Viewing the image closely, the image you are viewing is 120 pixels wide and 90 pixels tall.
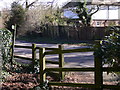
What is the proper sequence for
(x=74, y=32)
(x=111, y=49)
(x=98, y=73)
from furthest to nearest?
(x=74, y=32) < (x=98, y=73) < (x=111, y=49)

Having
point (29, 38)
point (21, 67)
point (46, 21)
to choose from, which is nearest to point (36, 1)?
point (46, 21)

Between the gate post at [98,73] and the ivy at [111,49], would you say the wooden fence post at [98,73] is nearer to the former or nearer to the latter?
the gate post at [98,73]

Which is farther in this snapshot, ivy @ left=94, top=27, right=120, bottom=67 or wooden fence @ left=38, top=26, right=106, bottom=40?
wooden fence @ left=38, top=26, right=106, bottom=40

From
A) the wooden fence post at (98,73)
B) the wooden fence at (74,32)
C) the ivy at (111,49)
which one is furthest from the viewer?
the wooden fence at (74,32)

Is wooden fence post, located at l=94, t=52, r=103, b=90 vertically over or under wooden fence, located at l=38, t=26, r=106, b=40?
over

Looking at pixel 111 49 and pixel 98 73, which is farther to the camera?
pixel 98 73

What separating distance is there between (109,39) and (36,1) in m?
27.8

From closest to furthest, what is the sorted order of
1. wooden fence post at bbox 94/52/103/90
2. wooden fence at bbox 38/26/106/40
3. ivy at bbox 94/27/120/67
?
ivy at bbox 94/27/120/67 → wooden fence post at bbox 94/52/103/90 → wooden fence at bbox 38/26/106/40

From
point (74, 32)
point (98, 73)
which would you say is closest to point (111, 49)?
point (98, 73)

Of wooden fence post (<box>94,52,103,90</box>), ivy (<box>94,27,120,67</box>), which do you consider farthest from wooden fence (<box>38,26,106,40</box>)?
ivy (<box>94,27,120,67</box>)

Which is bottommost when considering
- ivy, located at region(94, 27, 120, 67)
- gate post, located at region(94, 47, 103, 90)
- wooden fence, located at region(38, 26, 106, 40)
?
wooden fence, located at region(38, 26, 106, 40)

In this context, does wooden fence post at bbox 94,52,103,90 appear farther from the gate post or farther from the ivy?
the ivy

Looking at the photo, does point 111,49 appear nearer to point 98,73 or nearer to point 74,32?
point 98,73

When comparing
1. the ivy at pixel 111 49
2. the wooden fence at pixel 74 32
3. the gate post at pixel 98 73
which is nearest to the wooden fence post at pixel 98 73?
the gate post at pixel 98 73
